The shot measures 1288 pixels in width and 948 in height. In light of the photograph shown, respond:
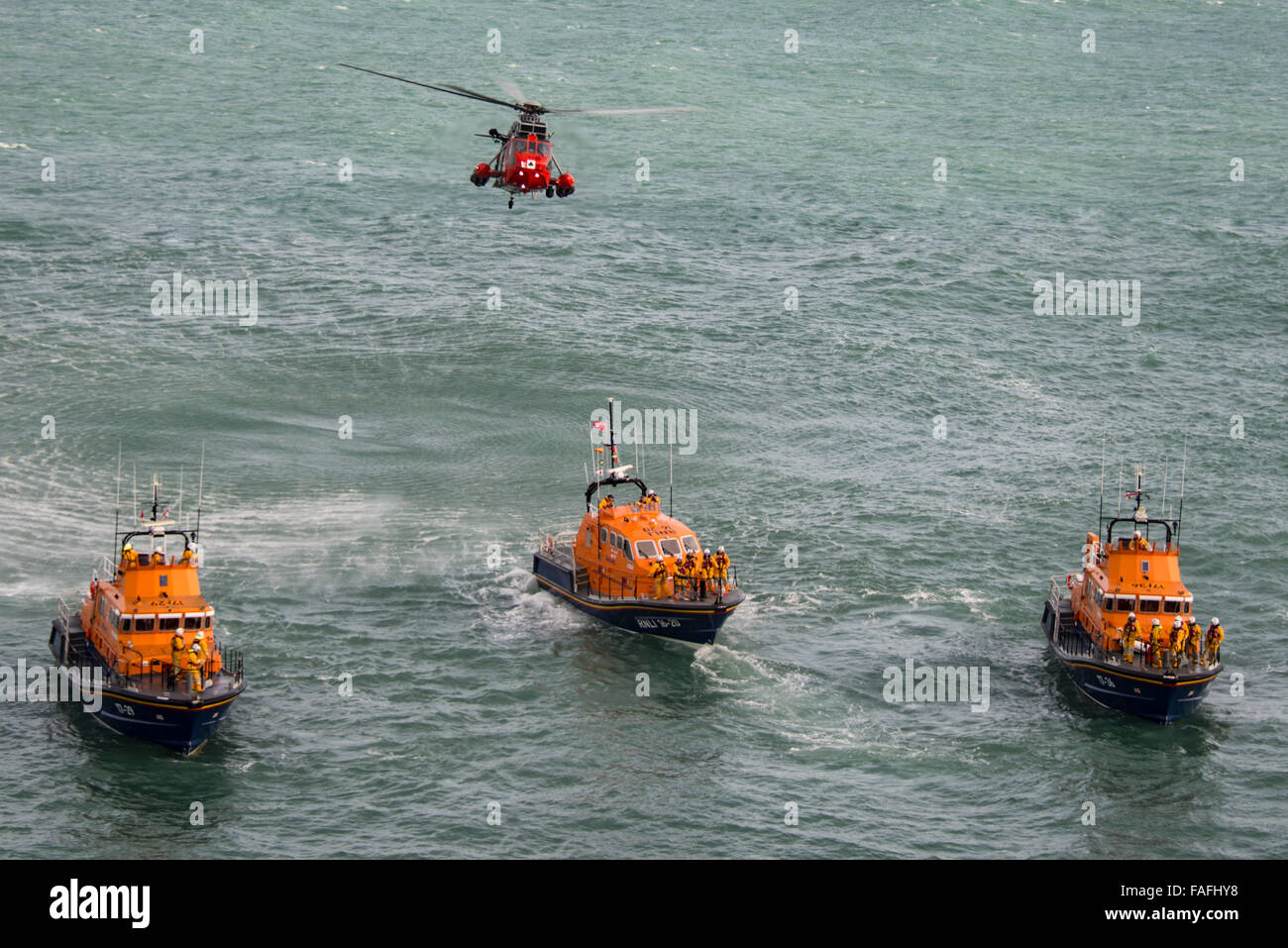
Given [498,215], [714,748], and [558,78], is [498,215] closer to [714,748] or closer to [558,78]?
[558,78]

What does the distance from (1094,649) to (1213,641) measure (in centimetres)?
530

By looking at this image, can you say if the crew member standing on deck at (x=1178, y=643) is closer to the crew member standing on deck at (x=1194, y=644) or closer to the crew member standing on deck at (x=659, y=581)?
the crew member standing on deck at (x=1194, y=644)

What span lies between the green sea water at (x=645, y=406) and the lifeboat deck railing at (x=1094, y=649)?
189cm

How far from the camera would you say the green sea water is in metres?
79.5

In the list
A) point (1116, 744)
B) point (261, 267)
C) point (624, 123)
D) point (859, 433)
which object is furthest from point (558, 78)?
point (1116, 744)

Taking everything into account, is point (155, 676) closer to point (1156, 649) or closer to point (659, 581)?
point (659, 581)

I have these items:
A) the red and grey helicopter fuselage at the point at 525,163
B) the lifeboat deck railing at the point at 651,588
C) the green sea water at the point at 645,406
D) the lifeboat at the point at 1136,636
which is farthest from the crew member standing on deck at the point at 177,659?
the lifeboat at the point at 1136,636

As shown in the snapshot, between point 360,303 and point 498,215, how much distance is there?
2489 cm

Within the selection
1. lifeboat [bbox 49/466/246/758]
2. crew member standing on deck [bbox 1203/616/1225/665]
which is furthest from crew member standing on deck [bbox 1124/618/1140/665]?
lifeboat [bbox 49/466/246/758]

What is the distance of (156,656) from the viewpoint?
81.2 metres

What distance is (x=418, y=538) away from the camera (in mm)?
107500

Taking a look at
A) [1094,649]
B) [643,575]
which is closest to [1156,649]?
[1094,649]

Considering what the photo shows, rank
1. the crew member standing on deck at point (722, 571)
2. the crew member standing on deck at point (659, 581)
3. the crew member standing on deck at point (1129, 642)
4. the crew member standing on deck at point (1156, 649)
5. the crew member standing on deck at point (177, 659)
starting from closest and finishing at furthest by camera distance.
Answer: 1. the crew member standing on deck at point (177, 659)
2. the crew member standing on deck at point (1156, 649)
3. the crew member standing on deck at point (1129, 642)
4. the crew member standing on deck at point (722, 571)
5. the crew member standing on deck at point (659, 581)

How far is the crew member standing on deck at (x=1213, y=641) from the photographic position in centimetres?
8375
